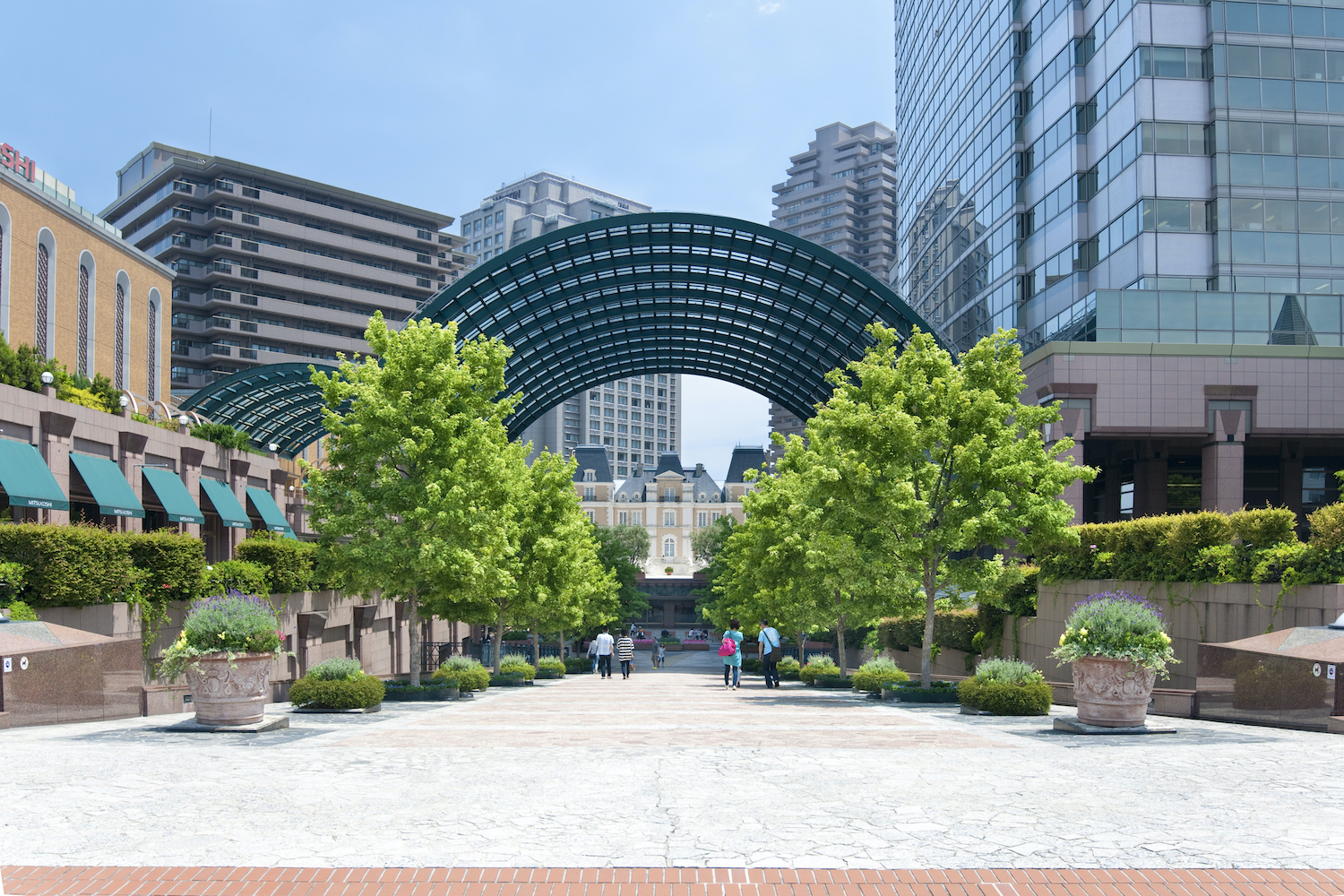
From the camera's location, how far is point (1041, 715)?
17.5 meters

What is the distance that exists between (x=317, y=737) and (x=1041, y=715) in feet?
37.7

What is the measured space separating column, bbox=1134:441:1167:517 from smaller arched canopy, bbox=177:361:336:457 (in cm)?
3280

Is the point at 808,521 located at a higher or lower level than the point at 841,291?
lower

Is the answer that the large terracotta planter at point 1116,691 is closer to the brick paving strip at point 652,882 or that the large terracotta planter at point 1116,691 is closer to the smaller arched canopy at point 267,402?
the brick paving strip at point 652,882

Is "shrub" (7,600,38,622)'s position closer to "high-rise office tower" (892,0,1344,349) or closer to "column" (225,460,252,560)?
"column" (225,460,252,560)

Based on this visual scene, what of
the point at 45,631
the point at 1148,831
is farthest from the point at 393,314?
the point at 1148,831

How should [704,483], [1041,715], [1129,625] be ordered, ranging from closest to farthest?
[1129,625] < [1041,715] < [704,483]

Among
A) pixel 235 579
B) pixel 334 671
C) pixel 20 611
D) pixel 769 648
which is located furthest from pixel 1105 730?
pixel 235 579

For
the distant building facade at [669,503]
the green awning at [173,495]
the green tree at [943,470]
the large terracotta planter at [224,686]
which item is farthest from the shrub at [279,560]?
the distant building facade at [669,503]

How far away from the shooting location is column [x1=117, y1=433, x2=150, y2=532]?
3112cm

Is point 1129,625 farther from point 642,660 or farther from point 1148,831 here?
point 642,660

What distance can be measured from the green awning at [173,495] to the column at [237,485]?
15.4ft

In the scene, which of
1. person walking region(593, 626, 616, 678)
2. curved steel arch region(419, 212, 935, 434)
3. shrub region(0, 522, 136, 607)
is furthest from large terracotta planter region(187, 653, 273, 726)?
curved steel arch region(419, 212, 935, 434)

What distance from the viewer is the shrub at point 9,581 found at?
17.6 m
